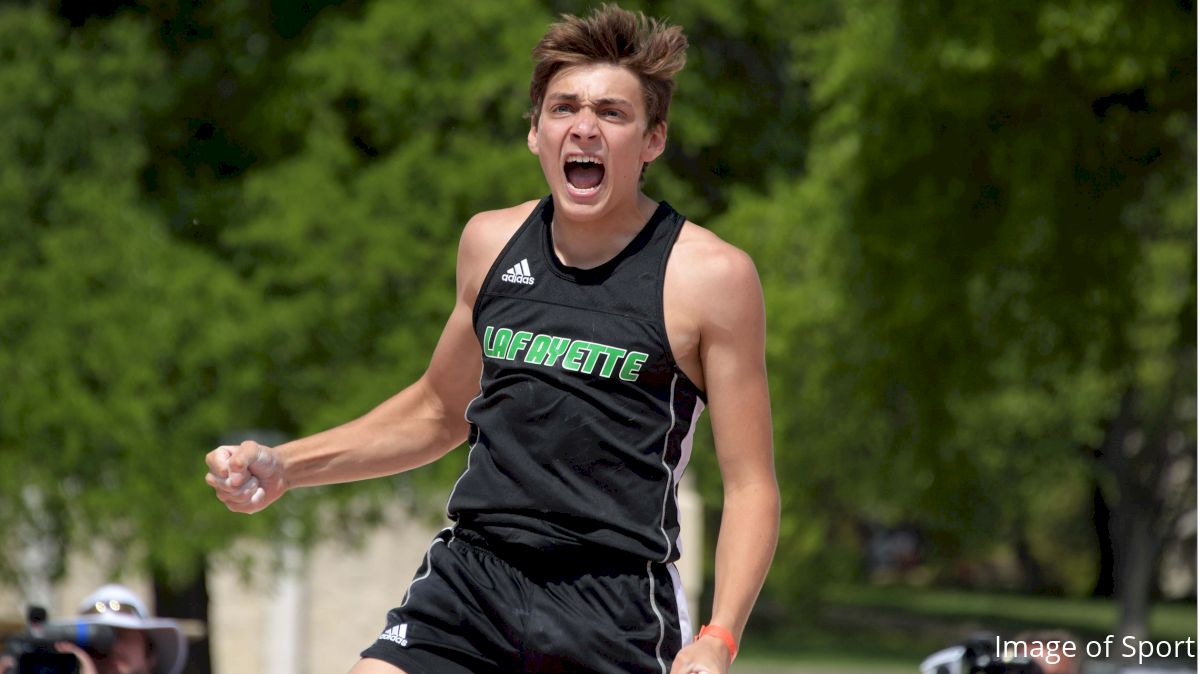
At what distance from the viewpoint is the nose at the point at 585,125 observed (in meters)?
3.74

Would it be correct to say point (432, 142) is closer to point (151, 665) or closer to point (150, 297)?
point (150, 297)

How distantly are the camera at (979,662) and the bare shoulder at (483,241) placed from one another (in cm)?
182

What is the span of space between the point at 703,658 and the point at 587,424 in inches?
20.0

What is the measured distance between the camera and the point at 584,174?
3795mm

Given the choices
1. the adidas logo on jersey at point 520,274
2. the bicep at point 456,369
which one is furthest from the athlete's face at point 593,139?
the bicep at point 456,369

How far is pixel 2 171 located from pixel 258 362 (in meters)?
1.93

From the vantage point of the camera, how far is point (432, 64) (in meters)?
12.2

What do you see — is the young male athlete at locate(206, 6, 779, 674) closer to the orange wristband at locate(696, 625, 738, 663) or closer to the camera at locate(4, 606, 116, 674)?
the orange wristband at locate(696, 625, 738, 663)

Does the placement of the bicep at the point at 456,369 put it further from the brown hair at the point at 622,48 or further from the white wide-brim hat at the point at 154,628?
the white wide-brim hat at the point at 154,628

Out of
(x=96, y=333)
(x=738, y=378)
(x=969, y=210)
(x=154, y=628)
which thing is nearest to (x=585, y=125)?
(x=738, y=378)

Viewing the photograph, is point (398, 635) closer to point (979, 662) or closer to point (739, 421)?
point (739, 421)

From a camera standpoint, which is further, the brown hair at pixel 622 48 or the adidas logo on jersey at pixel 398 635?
the brown hair at pixel 622 48

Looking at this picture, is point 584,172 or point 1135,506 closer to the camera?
point 584,172

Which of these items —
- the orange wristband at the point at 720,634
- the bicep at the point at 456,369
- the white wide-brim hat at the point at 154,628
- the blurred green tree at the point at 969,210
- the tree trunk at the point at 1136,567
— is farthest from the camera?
the tree trunk at the point at 1136,567
